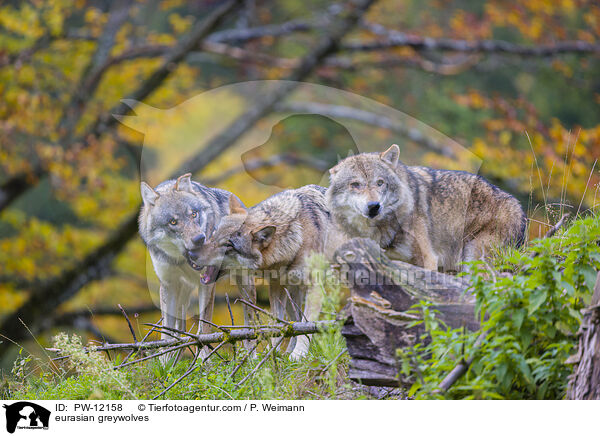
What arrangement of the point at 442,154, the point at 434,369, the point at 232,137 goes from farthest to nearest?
the point at 442,154 → the point at 232,137 → the point at 434,369

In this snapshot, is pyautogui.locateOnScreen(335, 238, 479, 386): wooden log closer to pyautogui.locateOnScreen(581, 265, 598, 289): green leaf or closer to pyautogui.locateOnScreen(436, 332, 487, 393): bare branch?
pyautogui.locateOnScreen(436, 332, 487, 393): bare branch

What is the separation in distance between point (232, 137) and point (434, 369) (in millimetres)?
3677

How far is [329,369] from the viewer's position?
4.25m

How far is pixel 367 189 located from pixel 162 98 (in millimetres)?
8757

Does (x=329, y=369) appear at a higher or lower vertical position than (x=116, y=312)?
higher

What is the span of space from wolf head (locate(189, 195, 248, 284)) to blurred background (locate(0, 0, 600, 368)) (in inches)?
134

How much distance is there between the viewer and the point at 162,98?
1227 centimetres

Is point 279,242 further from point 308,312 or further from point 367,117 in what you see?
point 367,117

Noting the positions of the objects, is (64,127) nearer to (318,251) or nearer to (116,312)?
(116,312)
